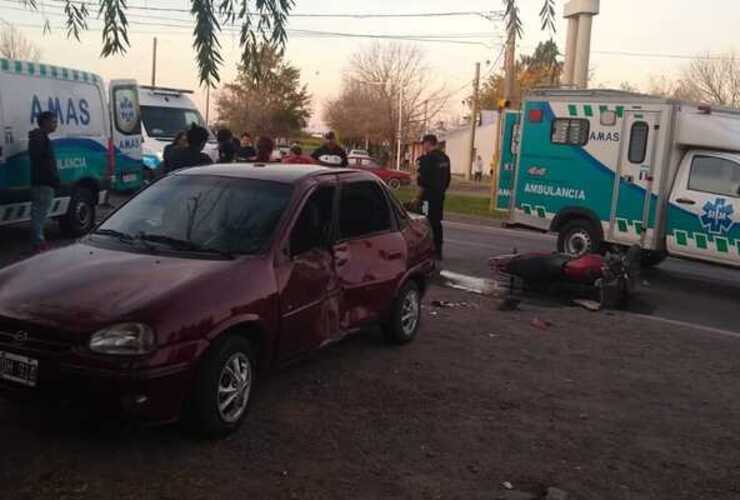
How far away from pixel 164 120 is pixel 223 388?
16391mm

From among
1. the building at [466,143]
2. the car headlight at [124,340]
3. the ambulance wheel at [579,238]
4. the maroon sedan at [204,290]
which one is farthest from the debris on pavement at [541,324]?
the building at [466,143]

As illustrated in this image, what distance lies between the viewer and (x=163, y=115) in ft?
64.7

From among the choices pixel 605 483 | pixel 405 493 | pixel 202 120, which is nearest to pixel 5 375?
pixel 405 493

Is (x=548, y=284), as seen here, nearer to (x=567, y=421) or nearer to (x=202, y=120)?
(x=567, y=421)

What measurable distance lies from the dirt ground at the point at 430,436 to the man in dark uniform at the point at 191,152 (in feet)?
11.2

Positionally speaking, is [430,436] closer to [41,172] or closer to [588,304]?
[588,304]

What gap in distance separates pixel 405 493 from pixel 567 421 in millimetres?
1683

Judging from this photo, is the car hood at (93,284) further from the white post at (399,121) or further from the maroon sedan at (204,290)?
the white post at (399,121)

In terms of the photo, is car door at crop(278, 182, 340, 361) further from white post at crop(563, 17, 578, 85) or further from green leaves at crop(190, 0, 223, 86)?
white post at crop(563, 17, 578, 85)

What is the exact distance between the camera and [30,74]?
1049cm

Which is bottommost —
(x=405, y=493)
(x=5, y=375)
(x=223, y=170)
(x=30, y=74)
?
(x=405, y=493)

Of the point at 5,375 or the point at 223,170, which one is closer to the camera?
the point at 5,375

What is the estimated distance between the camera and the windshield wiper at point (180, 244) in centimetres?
483

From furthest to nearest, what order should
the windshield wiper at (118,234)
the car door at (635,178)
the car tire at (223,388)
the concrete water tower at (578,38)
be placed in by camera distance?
1. the concrete water tower at (578,38)
2. the car door at (635,178)
3. the windshield wiper at (118,234)
4. the car tire at (223,388)
